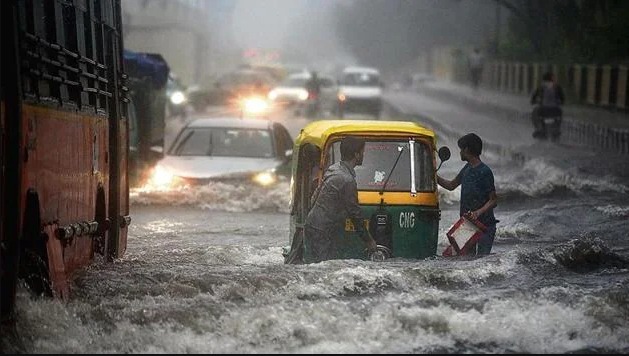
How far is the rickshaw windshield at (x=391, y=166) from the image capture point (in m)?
12.4

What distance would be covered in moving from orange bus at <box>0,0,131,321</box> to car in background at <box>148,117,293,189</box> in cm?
674

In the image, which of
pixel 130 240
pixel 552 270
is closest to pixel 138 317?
pixel 552 270

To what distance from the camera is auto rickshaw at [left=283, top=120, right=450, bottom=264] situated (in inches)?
479

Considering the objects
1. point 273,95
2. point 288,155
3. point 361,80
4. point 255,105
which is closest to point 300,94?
point 273,95

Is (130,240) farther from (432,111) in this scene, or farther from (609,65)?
(432,111)

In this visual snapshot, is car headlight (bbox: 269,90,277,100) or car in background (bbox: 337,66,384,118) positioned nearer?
car in background (bbox: 337,66,384,118)

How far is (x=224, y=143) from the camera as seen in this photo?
68.8 feet

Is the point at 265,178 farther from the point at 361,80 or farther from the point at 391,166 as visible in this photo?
the point at 361,80

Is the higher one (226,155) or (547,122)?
(226,155)

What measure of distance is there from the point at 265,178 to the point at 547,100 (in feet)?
41.6

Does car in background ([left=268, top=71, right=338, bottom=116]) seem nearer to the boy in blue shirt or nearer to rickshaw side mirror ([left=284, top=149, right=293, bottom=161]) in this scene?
rickshaw side mirror ([left=284, top=149, right=293, bottom=161])

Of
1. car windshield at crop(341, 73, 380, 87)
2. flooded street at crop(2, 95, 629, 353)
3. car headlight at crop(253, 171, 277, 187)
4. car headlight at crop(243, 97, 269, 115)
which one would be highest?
flooded street at crop(2, 95, 629, 353)

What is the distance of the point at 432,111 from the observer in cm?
5331

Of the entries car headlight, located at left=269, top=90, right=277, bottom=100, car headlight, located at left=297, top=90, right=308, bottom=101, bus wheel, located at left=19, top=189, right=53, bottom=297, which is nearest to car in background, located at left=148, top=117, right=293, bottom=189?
bus wheel, located at left=19, top=189, right=53, bottom=297
